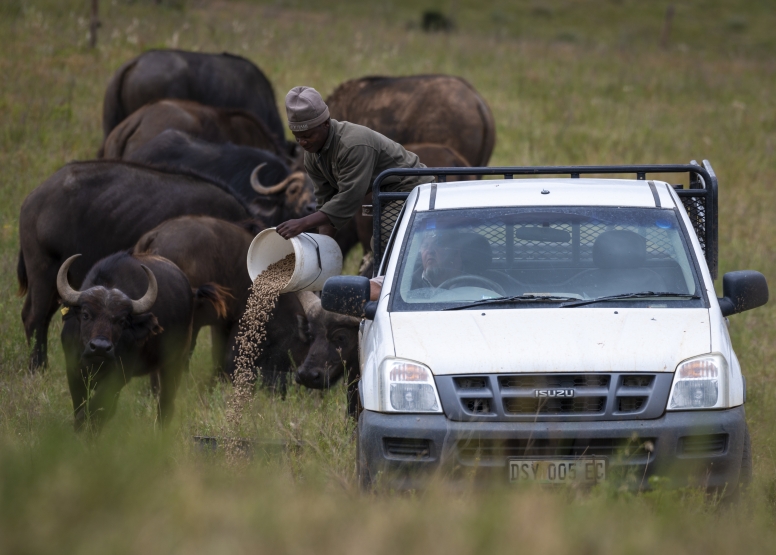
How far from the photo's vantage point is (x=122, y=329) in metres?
6.89

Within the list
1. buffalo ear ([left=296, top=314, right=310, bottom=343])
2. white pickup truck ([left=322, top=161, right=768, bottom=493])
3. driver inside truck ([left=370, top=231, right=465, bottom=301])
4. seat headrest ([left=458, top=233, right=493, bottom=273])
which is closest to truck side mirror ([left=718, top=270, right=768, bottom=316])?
white pickup truck ([left=322, top=161, right=768, bottom=493])

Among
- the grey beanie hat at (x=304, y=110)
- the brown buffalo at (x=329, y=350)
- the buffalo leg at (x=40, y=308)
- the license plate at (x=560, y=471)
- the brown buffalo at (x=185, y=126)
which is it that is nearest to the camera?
the license plate at (x=560, y=471)

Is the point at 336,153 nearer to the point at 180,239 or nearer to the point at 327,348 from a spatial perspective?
the point at 327,348

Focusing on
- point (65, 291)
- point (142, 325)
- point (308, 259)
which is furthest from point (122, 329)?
point (308, 259)

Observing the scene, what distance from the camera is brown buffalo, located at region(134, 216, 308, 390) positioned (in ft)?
27.0

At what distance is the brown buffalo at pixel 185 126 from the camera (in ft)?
42.6

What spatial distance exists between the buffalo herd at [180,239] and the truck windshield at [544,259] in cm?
146

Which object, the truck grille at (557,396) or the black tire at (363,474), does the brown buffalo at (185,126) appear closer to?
the black tire at (363,474)

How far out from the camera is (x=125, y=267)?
7320mm

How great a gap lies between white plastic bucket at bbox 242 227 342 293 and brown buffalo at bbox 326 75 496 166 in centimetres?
678

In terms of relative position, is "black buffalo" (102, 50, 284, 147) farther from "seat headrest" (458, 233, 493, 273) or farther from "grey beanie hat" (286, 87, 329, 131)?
"seat headrest" (458, 233, 493, 273)

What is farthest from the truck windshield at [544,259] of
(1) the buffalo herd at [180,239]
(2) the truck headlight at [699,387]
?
(1) the buffalo herd at [180,239]

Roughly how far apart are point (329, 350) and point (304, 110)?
1.83m

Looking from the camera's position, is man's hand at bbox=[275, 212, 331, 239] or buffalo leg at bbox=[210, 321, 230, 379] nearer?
man's hand at bbox=[275, 212, 331, 239]
